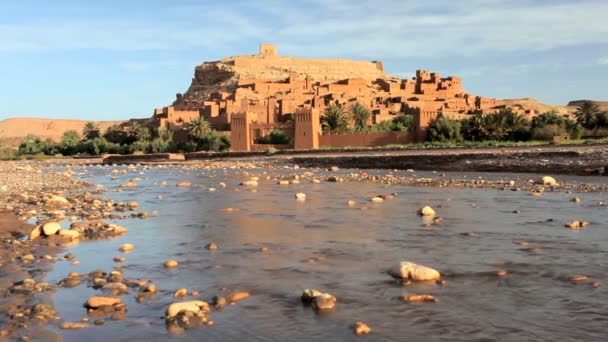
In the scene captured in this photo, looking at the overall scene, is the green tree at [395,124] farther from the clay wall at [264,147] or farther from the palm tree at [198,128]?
the palm tree at [198,128]

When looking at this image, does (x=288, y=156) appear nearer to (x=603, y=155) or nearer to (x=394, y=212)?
(x=603, y=155)

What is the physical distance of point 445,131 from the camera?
127 ft

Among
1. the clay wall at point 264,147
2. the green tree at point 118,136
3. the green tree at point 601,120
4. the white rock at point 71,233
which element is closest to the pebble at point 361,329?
the white rock at point 71,233

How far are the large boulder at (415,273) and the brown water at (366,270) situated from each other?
0.35 ft

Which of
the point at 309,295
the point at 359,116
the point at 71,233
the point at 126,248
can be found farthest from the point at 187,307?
the point at 359,116

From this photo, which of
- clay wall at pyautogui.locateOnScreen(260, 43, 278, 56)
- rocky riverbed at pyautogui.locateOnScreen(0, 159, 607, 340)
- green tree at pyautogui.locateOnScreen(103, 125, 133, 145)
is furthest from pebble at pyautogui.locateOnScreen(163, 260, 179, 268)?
clay wall at pyautogui.locateOnScreen(260, 43, 278, 56)

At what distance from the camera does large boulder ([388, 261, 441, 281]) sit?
567cm

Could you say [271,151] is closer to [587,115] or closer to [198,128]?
[198,128]

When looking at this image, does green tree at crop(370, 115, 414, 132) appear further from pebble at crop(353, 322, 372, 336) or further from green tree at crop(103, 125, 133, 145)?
pebble at crop(353, 322, 372, 336)

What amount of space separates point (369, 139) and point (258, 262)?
113ft

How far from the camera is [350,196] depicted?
49.9 feet

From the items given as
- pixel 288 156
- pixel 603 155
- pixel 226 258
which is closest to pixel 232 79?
pixel 288 156

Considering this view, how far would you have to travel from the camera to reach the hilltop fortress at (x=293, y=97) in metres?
46.2

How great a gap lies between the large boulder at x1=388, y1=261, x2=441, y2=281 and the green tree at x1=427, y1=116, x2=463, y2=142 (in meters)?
33.3
